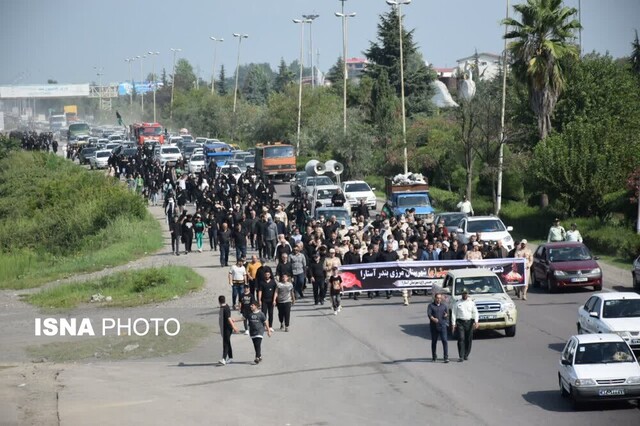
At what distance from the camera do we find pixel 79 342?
92.9ft

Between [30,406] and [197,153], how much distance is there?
56.7 meters

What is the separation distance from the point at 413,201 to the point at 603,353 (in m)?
27.3

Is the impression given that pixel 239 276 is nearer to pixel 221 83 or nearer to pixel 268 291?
pixel 268 291

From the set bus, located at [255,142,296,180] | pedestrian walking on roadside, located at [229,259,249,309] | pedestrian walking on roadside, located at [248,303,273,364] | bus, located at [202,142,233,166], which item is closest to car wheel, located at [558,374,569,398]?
pedestrian walking on roadside, located at [248,303,273,364]

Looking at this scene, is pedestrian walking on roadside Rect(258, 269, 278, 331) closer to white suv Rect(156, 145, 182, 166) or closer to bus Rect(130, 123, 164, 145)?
white suv Rect(156, 145, 182, 166)

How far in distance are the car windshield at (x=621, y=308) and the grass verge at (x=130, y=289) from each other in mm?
14829

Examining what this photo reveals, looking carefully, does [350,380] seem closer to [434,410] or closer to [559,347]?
[434,410]

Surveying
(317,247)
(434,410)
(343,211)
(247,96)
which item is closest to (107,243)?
(343,211)

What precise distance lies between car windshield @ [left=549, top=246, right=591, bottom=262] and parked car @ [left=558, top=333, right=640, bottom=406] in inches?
486

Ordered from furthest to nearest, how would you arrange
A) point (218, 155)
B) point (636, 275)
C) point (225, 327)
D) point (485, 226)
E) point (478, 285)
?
point (218, 155) → point (485, 226) → point (636, 275) → point (478, 285) → point (225, 327)

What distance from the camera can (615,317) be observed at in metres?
22.7

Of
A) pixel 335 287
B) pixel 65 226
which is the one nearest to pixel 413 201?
pixel 335 287

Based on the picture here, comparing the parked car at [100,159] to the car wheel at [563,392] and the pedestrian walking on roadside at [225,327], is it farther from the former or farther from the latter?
the car wheel at [563,392]

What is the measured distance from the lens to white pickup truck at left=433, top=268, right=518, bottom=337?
Answer: 24.8 metres
